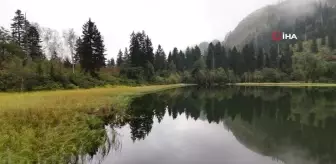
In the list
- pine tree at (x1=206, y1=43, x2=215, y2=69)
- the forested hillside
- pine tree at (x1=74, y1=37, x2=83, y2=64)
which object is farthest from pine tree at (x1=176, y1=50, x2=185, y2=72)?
pine tree at (x1=74, y1=37, x2=83, y2=64)

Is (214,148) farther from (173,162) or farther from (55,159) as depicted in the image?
(55,159)

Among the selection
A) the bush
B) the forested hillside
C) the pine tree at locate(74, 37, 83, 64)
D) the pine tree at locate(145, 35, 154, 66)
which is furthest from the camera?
the bush

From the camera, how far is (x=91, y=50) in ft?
238

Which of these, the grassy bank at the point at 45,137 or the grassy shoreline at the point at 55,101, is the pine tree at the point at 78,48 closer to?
the grassy shoreline at the point at 55,101

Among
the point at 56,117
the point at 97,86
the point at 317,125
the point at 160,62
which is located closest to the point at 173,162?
the point at 56,117

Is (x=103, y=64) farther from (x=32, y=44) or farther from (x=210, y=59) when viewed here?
(x=210, y=59)

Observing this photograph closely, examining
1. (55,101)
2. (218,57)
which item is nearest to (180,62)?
(218,57)

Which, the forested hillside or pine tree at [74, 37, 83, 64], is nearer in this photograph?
the forested hillside

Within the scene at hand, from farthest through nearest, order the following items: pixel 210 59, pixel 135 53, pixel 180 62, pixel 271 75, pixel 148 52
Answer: pixel 210 59
pixel 180 62
pixel 271 75
pixel 148 52
pixel 135 53

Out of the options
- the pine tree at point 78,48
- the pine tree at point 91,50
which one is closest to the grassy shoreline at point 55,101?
the pine tree at point 91,50

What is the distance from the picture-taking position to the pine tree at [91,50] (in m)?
71.6

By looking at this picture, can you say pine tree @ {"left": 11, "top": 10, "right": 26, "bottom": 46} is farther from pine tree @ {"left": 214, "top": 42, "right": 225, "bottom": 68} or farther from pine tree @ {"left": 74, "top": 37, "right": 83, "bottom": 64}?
pine tree @ {"left": 214, "top": 42, "right": 225, "bottom": 68}

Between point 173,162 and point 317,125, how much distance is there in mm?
14583

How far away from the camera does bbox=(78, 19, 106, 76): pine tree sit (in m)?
71.6
